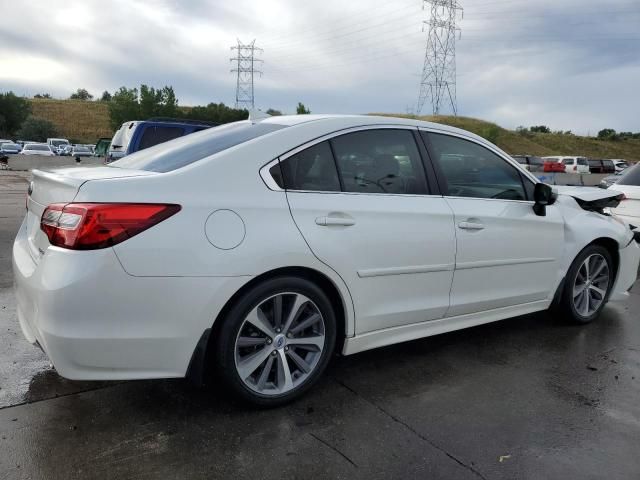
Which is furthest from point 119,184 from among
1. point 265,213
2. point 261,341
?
point 261,341

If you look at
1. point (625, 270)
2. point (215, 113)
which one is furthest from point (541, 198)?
point (215, 113)

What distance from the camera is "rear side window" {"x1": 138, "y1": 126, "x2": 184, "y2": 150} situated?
1195cm

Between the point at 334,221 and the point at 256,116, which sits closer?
the point at 334,221

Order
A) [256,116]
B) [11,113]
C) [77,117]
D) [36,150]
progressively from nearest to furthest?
[256,116] → [36,150] → [11,113] → [77,117]

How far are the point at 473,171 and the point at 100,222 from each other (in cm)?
258

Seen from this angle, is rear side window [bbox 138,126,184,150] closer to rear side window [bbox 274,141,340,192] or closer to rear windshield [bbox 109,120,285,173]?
rear windshield [bbox 109,120,285,173]

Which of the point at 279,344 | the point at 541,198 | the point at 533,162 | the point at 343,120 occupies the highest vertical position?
the point at 343,120

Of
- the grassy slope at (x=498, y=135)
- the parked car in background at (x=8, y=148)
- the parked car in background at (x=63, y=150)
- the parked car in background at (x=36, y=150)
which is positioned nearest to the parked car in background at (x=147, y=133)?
the parked car in background at (x=36, y=150)

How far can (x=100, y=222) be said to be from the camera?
250cm

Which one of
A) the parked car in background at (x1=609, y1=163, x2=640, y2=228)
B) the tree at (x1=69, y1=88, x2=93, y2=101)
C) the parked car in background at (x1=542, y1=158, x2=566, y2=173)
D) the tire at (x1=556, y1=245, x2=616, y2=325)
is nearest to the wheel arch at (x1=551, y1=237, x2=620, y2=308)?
the tire at (x1=556, y1=245, x2=616, y2=325)

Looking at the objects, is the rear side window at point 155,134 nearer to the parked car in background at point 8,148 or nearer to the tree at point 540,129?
the parked car in background at point 8,148

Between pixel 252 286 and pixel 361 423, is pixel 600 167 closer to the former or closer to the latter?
pixel 361 423

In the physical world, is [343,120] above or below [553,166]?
above

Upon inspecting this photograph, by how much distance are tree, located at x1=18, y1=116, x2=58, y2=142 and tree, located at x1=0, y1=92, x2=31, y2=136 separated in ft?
9.78
